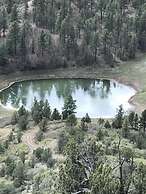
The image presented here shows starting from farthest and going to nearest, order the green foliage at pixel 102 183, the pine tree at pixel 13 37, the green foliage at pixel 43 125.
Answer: the pine tree at pixel 13 37, the green foliage at pixel 43 125, the green foliage at pixel 102 183

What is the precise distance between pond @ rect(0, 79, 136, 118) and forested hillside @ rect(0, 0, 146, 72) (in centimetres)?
981

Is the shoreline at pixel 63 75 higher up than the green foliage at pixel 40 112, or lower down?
higher up

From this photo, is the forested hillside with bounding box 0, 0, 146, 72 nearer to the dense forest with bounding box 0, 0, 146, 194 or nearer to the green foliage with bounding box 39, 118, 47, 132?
the dense forest with bounding box 0, 0, 146, 194

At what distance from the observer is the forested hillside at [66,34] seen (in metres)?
108

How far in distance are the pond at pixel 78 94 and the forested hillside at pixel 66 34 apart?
386 inches

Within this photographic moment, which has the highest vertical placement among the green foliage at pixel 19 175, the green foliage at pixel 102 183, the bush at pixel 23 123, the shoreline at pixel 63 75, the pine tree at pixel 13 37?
the pine tree at pixel 13 37

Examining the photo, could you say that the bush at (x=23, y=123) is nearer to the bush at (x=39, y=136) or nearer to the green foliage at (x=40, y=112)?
the green foliage at (x=40, y=112)

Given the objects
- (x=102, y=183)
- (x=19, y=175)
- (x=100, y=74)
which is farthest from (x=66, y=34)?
(x=102, y=183)

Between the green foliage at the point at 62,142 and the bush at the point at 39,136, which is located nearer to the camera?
the green foliage at the point at 62,142

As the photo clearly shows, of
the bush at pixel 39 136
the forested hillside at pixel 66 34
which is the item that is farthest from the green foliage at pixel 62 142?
the forested hillside at pixel 66 34

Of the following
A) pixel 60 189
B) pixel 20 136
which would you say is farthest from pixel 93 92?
pixel 60 189

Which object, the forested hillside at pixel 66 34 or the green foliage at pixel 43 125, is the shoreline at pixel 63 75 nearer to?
the forested hillside at pixel 66 34

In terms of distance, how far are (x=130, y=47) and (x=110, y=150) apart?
7356 cm

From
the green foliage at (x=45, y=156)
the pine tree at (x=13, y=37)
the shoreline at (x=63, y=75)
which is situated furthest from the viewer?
the pine tree at (x=13, y=37)
